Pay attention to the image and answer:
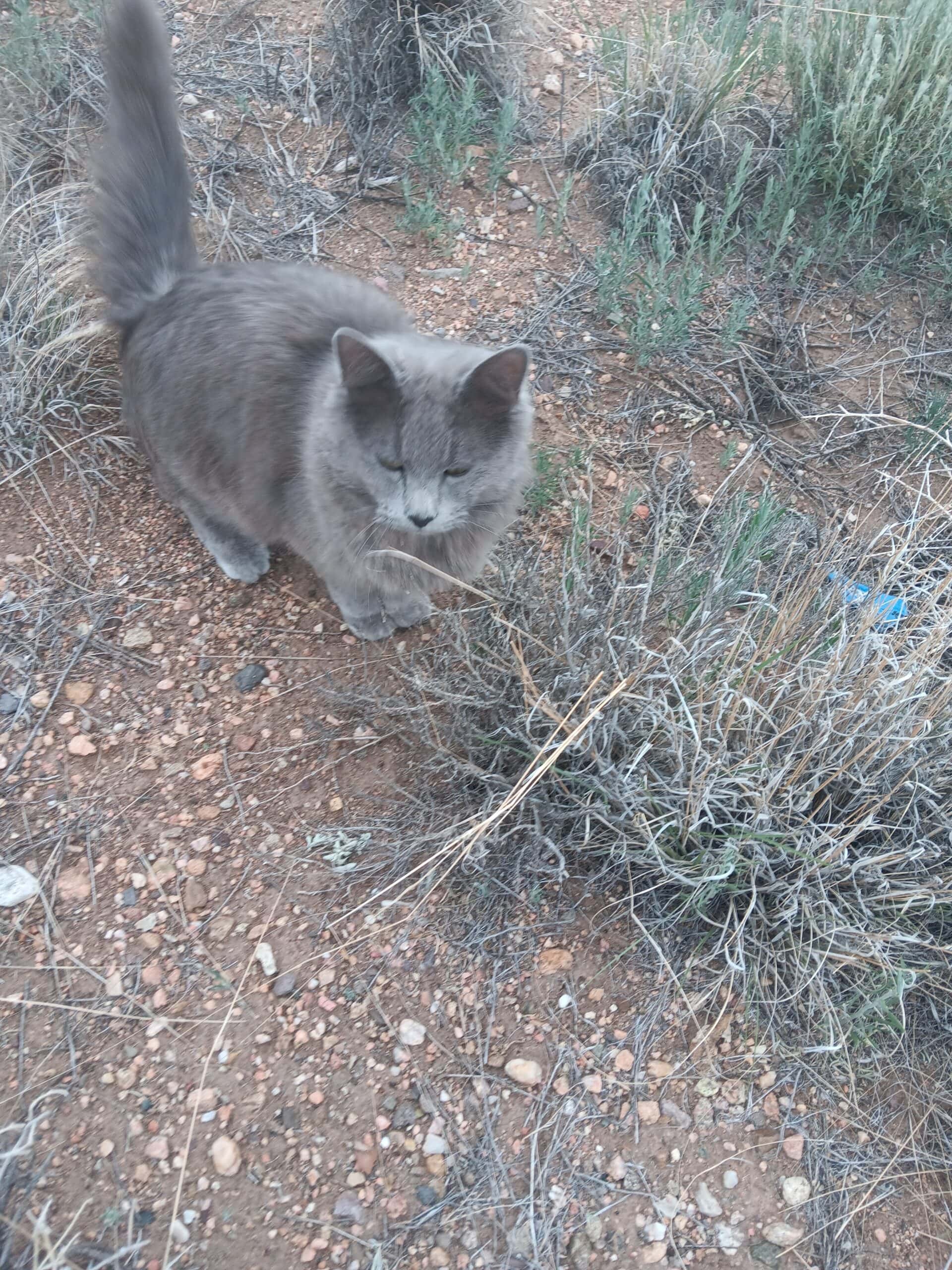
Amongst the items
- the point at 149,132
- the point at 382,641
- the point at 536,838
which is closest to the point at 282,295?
the point at 149,132

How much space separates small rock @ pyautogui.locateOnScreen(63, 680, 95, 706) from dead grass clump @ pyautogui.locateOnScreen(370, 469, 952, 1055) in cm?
84

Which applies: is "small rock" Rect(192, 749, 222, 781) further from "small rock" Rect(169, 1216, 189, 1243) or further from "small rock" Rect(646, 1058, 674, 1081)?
"small rock" Rect(646, 1058, 674, 1081)

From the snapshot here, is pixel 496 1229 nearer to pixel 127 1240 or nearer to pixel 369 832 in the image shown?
pixel 127 1240

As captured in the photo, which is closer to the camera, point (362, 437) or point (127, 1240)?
point (127, 1240)

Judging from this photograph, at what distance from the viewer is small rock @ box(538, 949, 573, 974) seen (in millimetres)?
1921

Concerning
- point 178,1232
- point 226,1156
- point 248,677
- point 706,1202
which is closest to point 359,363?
point 248,677

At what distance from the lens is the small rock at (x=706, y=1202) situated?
5.62 ft

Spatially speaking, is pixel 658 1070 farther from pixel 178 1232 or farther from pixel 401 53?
pixel 401 53

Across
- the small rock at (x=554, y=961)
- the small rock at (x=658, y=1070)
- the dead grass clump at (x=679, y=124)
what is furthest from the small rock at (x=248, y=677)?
the dead grass clump at (x=679, y=124)

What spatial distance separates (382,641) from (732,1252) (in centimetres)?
155

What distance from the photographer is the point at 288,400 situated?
2109 mm

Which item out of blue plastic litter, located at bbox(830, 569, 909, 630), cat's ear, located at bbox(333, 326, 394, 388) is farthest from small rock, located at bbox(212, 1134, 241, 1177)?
blue plastic litter, located at bbox(830, 569, 909, 630)

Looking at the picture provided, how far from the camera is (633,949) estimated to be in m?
1.93

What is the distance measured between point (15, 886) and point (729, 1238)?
5.34ft
